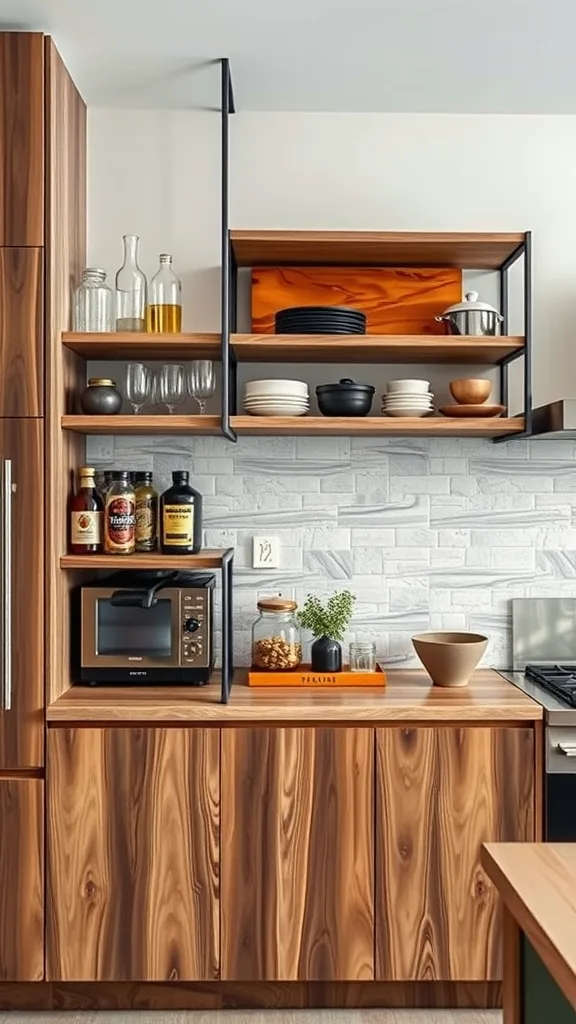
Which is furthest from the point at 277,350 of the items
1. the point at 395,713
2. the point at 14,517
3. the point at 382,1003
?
the point at 382,1003

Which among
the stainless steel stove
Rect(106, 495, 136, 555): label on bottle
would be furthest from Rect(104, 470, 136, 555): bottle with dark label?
the stainless steel stove

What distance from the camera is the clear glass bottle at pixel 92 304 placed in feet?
8.68

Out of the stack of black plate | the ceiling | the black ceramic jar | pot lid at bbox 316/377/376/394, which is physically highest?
the ceiling

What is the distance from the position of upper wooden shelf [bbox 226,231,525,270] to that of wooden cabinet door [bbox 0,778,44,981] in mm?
1635

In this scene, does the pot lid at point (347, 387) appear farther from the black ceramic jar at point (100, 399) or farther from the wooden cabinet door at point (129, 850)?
the wooden cabinet door at point (129, 850)

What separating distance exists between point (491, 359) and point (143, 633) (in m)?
1.32

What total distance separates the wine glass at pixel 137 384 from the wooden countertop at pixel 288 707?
0.82 metres

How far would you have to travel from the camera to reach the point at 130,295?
108 inches

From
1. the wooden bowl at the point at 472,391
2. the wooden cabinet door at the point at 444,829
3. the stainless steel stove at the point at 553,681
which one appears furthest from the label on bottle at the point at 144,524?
the stainless steel stove at the point at 553,681

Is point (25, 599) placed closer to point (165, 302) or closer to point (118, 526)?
point (118, 526)

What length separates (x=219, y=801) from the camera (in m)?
2.44

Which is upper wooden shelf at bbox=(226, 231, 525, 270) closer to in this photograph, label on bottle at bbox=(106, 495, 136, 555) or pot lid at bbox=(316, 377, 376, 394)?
pot lid at bbox=(316, 377, 376, 394)

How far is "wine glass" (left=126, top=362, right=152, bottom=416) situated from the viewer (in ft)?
8.86

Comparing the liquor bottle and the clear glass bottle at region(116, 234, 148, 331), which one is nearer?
the liquor bottle
